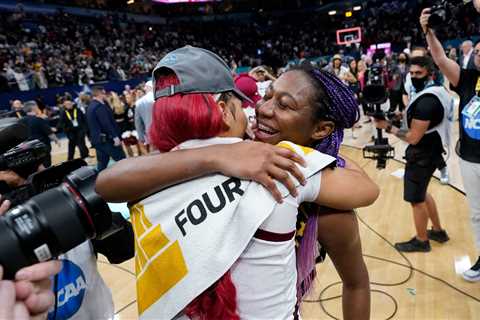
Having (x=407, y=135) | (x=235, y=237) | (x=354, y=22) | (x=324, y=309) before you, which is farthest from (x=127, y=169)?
(x=354, y=22)

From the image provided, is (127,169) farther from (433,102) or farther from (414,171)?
(414,171)

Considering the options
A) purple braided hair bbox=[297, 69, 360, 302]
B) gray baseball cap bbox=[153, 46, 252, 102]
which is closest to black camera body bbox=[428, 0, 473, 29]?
purple braided hair bbox=[297, 69, 360, 302]

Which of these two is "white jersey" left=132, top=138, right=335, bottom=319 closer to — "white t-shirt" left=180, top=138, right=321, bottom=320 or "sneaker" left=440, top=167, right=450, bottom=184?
"white t-shirt" left=180, top=138, right=321, bottom=320

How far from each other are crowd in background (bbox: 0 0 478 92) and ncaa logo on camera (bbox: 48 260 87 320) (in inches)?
306

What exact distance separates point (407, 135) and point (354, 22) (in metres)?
26.9

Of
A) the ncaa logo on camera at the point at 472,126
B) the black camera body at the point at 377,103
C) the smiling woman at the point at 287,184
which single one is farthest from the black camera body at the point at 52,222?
the ncaa logo on camera at the point at 472,126

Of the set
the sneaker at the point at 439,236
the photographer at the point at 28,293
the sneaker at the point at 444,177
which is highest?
the photographer at the point at 28,293

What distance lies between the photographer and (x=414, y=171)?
303 centimetres

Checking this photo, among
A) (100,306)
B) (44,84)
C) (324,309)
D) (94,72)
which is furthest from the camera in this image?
(94,72)

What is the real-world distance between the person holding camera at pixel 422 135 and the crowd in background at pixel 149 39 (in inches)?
231

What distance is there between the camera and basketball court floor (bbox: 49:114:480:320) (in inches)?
100

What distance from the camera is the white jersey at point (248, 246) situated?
0.79 metres

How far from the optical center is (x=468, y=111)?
2414mm

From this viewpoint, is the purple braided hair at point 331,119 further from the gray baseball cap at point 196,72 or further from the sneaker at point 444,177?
the sneaker at point 444,177
